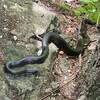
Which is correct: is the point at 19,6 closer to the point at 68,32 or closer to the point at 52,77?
the point at 68,32

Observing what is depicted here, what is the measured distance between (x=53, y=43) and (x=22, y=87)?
1.70m

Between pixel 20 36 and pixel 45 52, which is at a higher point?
pixel 20 36

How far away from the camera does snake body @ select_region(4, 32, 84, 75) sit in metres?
5.45

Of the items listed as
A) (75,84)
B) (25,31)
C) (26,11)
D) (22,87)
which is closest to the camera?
(22,87)

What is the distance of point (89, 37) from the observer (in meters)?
7.18

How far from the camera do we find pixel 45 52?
6.09m

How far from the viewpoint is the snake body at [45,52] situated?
17.9ft

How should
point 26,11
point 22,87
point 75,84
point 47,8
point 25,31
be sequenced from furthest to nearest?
point 47,8 → point 26,11 → point 25,31 → point 75,84 → point 22,87

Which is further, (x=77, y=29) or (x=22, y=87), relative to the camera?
(x=77, y=29)

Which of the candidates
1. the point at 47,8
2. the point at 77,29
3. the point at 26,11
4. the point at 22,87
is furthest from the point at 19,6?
the point at 22,87

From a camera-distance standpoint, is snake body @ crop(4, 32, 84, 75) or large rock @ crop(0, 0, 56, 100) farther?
snake body @ crop(4, 32, 84, 75)

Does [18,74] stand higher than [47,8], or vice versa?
[47,8]

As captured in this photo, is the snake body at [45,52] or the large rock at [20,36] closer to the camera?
the large rock at [20,36]

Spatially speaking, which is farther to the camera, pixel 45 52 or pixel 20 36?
pixel 20 36
